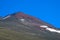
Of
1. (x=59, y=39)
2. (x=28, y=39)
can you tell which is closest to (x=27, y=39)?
(x=28, y=39)

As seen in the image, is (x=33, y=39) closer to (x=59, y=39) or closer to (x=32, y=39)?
(x=32, y=39)

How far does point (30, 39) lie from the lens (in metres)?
123

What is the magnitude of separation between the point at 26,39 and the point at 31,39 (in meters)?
3.65

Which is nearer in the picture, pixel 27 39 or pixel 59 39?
pixel 27 39

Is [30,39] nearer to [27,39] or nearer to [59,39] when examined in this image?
[27,39]

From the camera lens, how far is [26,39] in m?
122

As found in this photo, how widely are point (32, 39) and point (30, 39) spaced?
1555 mm

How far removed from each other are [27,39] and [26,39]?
2.50ft

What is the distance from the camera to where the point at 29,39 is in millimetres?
123250

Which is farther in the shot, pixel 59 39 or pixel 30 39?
pixel 59 39

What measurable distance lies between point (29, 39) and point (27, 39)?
5.25 ft

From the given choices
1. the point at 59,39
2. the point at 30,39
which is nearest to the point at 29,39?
the point at 30,39

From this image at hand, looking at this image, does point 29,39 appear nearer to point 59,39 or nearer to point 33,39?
point 33,39

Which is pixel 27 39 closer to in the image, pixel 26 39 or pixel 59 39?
pixel 26 39
